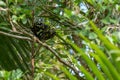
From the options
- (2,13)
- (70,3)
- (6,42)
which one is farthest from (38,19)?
(70,3)

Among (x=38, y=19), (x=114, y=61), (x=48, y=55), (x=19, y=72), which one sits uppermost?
(x=114, y=61)

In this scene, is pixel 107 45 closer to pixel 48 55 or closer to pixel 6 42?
pixel 6 42

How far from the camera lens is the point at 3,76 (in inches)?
51.2

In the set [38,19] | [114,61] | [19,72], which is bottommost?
[19,72]

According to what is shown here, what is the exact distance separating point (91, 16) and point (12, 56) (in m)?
0.90

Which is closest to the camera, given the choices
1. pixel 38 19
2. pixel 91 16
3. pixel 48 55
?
pixel 38 19

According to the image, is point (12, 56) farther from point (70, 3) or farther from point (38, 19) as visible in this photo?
point (70, 3)

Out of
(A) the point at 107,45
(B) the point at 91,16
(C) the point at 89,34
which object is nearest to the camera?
(A) the point at 107,45

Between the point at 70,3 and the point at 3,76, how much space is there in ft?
2.75

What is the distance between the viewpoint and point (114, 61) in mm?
519

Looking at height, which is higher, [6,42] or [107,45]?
[107,45]

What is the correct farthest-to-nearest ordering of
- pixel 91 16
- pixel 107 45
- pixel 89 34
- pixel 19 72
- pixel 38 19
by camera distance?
1. pixel 91 16
2. pixel 38 19
3. pixel 89 34
4. pixel 19 72
5. pixel 107 45

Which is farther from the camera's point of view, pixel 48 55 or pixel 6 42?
→ pixel 48 55

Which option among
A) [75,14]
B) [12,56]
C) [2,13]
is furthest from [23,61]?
[75,14]
